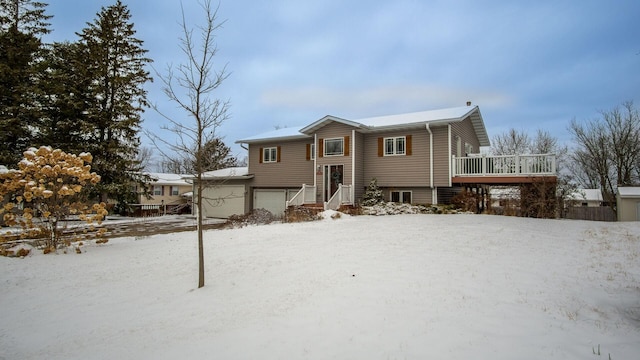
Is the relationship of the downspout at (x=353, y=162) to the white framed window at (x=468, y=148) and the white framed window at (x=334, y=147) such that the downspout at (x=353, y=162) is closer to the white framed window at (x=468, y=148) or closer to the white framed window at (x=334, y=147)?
the white framed window at (x=334, y=147)

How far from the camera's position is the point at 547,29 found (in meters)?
14.2

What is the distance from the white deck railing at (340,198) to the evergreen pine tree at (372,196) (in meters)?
0.78

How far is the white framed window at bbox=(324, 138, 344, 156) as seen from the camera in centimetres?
1756

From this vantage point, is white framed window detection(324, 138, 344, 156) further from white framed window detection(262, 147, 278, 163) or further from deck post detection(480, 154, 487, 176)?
deck post detection(480, 154, 487, 176)

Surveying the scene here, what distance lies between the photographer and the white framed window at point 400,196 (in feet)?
56.2

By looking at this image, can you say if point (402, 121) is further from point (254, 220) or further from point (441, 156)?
point (254, 220)

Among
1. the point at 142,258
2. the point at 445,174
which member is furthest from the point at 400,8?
the point at 142,258

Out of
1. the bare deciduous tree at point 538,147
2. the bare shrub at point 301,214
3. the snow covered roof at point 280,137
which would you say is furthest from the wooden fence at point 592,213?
the snow covered roof at point 280,137

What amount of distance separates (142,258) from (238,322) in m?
5.16

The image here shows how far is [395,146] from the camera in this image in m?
17.1

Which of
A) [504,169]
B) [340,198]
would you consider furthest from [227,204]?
[504,169]

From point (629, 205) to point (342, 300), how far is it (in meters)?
20.2

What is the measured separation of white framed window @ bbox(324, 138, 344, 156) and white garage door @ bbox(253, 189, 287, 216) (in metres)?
4.55

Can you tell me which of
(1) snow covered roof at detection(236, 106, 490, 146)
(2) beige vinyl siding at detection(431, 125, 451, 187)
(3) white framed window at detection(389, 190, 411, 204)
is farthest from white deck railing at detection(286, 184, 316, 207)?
(2) beige vinyl siding at detection(431, 125, 451, 187)
